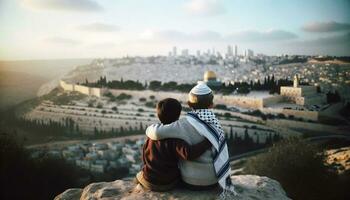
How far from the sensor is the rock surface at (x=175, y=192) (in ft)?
7.04

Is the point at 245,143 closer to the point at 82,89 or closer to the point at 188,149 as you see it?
the point at 188,149

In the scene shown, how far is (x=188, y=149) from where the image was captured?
1953 millimetres

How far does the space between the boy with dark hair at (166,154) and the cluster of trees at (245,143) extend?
10858 millimetres

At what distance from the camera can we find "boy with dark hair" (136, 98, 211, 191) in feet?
6.49

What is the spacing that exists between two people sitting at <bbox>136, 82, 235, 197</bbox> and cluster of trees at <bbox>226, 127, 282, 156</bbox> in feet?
35.6

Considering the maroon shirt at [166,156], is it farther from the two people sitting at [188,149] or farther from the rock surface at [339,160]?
the rock surface at [339,160]

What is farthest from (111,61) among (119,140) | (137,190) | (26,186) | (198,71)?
(137,190)

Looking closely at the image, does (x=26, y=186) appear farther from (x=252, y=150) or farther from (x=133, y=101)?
(x=133, y=101)

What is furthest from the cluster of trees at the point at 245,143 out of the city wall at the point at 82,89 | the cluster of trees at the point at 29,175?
the city wall at the point at 82,89

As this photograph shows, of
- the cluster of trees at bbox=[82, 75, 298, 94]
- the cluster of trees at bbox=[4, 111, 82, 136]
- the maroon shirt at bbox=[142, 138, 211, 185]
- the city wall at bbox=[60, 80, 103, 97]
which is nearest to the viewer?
the maroon shirt at bbox=[142, 138, 211, 185]

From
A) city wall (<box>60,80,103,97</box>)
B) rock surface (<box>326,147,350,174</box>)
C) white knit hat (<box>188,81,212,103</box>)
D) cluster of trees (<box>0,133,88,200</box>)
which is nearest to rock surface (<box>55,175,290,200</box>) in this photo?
white knit hat (<box>188,81,212,103</box>)

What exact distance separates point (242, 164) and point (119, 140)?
625 centimetres

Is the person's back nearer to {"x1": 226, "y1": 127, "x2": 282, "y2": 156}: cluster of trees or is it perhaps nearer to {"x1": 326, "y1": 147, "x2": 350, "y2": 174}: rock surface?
{"x1": 326, "y1": 147, "x2": 350, "y2": 174}: rock surface

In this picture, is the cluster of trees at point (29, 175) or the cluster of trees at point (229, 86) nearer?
the cluster of trees at point (29, 175)
